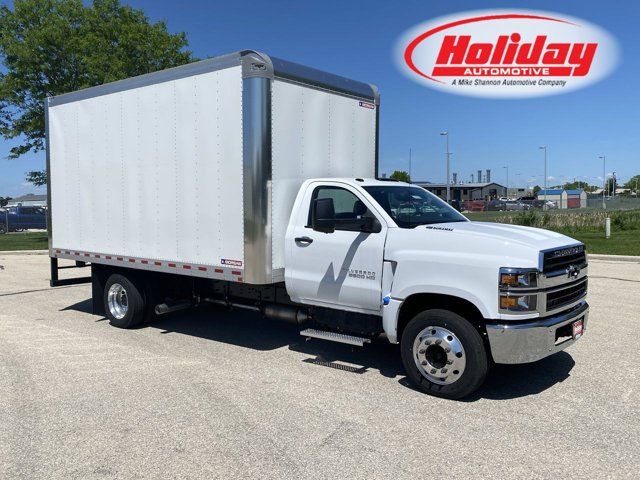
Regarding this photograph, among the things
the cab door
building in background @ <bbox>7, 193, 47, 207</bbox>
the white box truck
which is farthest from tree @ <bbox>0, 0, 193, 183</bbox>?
building in background @ <bbox>7, 193, 47, 207</bbox>

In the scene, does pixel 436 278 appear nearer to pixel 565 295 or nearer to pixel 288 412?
pixel 565 295

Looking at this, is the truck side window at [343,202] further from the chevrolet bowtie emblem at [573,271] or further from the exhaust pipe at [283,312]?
the chevrolet bowtie emblem at [573,271]

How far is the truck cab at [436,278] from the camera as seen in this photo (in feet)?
16.2

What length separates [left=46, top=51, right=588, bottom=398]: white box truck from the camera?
5105 millimetres

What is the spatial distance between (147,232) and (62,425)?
11.1 ft

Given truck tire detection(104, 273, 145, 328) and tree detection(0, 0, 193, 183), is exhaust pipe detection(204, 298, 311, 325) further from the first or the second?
tree detection(0, 0, 193, 183)

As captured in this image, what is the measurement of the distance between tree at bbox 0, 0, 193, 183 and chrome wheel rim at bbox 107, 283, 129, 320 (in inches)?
565

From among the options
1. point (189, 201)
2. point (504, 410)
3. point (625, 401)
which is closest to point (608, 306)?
point (625, 401)

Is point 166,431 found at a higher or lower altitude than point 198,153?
lower

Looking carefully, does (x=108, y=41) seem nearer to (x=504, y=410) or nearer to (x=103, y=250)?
(x=103, y=250)

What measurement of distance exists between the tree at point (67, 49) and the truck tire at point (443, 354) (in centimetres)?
1855

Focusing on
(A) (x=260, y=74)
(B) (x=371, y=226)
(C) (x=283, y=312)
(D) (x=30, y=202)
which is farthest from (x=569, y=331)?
(D) (x=30, y=202)

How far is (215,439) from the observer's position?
14.5 feet

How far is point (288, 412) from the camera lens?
498cm
